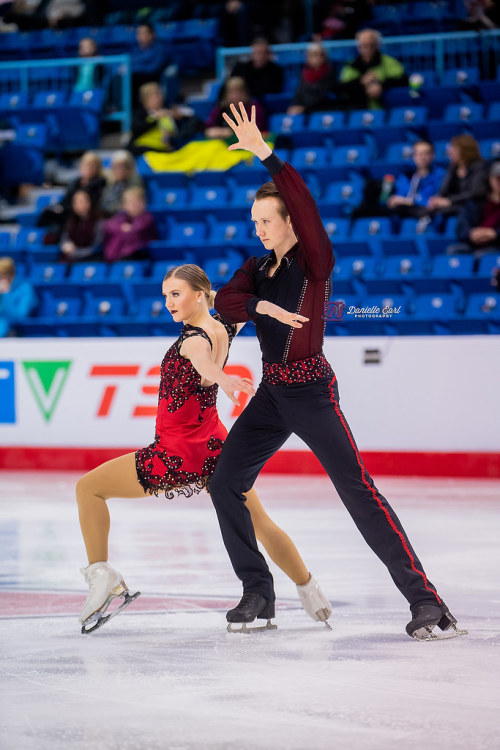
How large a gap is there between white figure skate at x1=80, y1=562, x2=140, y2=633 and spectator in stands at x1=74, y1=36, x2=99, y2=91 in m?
11.0

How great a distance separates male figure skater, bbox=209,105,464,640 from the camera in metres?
4.24

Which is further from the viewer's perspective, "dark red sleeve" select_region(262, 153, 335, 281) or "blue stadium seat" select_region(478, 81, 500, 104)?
"blue stadium seat" select_region(478, 81, 500, 104)

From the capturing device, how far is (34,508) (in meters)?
8.11

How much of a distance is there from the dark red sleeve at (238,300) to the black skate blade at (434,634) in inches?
47.8

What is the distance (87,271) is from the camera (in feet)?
40.7

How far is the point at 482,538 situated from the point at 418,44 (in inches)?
308

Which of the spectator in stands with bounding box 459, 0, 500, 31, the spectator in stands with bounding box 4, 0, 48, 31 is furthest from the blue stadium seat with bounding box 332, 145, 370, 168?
the spectator in stands with bounding box 4, 0, 48, 31

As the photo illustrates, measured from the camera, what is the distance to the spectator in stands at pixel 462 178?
1097cm

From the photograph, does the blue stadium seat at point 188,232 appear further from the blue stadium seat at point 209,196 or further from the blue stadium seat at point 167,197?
the blue stadium seat at point 167,197

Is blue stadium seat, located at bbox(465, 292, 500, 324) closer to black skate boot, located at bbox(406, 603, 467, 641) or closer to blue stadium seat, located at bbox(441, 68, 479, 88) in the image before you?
blue stadium seat, located at bbox(441, 68, 479, 88)

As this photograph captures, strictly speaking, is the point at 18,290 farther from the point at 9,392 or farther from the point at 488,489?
the point at 488,489

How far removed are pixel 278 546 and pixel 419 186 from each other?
A: 7451 millimetres

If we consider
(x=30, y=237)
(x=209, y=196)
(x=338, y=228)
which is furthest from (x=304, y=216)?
(x=30, y=237)

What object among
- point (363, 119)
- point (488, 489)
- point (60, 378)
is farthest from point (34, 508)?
point (363, 119)
